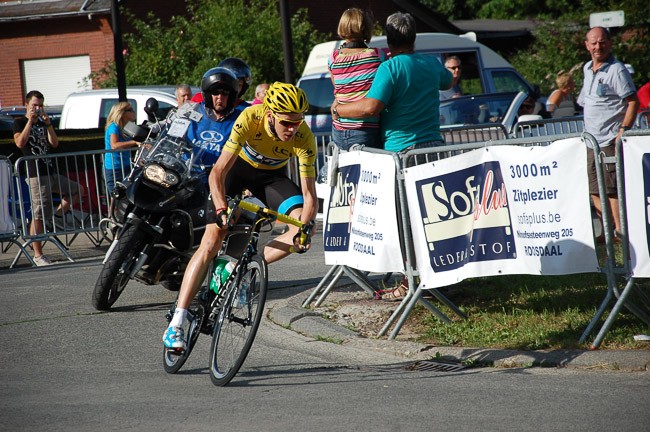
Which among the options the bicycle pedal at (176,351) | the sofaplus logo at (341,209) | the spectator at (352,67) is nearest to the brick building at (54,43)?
the spectator at (352,67)

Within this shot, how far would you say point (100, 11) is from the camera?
89.3 ft

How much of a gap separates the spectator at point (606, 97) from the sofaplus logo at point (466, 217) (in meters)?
3.25

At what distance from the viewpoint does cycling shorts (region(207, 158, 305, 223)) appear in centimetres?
639

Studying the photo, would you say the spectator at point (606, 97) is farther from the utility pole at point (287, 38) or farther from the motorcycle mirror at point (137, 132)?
the utility pole at point (287, 38)

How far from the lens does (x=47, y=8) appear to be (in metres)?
28.8

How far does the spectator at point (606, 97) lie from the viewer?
8.80 metres

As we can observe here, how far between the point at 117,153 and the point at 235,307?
705cm

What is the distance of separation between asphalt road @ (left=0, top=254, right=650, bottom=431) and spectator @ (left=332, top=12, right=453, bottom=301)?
184cm

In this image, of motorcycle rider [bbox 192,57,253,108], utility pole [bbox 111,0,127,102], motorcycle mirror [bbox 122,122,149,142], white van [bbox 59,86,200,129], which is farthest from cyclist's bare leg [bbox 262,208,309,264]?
white van [bbox 59,86,200,129]

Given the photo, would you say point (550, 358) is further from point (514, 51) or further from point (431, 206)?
point (514, 51)

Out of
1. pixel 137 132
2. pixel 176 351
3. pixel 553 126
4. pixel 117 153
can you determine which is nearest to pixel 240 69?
pixel 137 132

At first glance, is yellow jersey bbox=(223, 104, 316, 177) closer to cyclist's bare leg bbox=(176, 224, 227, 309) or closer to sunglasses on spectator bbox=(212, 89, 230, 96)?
cyclist's bare leg bbox=(176, 224, 227, 309)

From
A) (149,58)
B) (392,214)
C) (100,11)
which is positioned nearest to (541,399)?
(392,214)

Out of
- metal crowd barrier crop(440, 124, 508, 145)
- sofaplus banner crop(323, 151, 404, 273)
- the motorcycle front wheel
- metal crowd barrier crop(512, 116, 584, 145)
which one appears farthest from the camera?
metal crowd barrier crop(512, 116, 584, 145)
